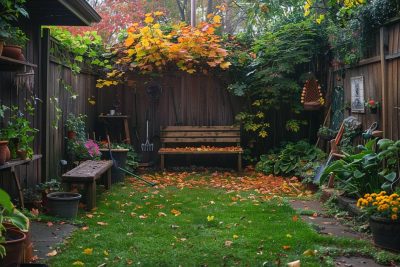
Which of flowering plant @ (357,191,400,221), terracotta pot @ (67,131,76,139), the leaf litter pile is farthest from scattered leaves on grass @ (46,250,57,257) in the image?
terracotta pot @ (67,131,76,139)

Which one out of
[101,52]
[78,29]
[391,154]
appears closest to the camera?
[391,154]

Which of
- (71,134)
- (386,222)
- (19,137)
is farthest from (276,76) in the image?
(19,137)

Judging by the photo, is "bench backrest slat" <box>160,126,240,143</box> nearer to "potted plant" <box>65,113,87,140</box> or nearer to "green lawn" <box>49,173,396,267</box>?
"potted plant" <box>65,113,87,140</box>

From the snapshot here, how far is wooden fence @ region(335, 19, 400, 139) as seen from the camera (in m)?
5.79

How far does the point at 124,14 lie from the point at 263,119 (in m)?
8.35

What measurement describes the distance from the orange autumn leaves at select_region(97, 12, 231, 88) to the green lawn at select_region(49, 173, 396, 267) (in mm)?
3836

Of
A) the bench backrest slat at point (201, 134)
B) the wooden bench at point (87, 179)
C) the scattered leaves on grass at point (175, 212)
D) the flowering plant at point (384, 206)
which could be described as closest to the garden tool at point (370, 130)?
the flowering plant at point (384, 206)

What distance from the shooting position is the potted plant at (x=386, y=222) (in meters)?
4.17

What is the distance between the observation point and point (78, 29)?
1378cm

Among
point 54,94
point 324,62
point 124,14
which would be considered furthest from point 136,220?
point 124,14

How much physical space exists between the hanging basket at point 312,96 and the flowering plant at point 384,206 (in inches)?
188

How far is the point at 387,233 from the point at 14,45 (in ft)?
13.5

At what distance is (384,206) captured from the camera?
4207mm

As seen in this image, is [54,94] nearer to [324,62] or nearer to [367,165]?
[367,165]
